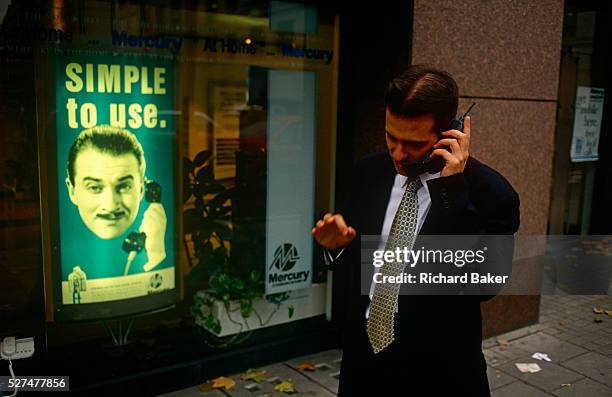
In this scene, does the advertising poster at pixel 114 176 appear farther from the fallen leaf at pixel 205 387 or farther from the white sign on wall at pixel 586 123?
the white sign on wall at pixel 586 123

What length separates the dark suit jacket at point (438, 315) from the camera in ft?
7.89

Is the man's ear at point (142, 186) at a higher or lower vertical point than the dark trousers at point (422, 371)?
higher

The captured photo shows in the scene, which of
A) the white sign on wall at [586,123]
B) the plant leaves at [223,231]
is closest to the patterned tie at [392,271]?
the plant leaves at [223,231]

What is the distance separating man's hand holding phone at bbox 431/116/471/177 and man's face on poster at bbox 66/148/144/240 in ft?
9.10

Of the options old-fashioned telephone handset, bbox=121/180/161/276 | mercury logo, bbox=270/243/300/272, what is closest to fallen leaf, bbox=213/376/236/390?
mercury logo, bbox=270/243/300/272

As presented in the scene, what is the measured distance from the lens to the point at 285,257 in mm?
5324

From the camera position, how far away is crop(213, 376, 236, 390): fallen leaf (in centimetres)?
477

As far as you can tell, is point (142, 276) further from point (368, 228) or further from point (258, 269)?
point (368, 228)

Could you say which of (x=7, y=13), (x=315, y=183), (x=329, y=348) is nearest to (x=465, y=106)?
(x=315, y=183)

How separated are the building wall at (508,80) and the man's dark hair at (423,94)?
8.82 feet

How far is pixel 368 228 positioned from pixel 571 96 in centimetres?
684

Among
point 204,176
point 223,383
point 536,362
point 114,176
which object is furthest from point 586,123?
point 114,176

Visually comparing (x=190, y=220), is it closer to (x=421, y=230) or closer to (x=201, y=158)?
(x=201, y=158)

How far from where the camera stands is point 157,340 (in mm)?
4789
